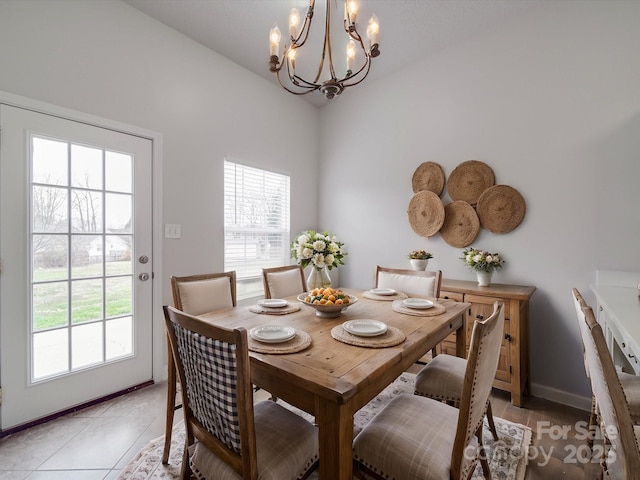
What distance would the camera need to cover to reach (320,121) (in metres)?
4.07

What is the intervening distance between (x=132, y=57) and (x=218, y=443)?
2.73m

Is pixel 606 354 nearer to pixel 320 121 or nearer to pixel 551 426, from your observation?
pixel 551 426

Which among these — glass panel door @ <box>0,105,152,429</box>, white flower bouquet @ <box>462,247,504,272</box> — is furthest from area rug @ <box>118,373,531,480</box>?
white flower bouquet @ <box>462,247,504,272</box>

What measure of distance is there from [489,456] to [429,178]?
2274 millimetres

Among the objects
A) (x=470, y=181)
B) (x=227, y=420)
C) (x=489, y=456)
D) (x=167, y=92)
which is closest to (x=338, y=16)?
(x=167, y=92)

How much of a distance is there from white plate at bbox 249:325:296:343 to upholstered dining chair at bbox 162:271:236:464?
603 millimetres

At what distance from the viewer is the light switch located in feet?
8.36

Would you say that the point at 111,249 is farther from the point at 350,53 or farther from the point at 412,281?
the point at 412,281

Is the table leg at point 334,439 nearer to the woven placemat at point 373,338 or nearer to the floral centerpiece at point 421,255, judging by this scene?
the woven placemat at point 373,338

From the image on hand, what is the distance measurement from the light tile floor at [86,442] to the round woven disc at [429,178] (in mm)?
2866

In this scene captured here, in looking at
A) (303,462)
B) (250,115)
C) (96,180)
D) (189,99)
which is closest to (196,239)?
(96,180)

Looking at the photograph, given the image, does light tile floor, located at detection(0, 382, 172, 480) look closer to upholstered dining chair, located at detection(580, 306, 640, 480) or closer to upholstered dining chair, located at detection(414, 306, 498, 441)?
upholstered dining chair, located at detection(414, 306, 498, 441)

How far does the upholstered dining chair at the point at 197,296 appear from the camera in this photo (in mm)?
1587

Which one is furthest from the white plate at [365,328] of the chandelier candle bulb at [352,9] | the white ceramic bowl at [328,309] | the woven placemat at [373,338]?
the chandelier candle bulb at [352,9]
